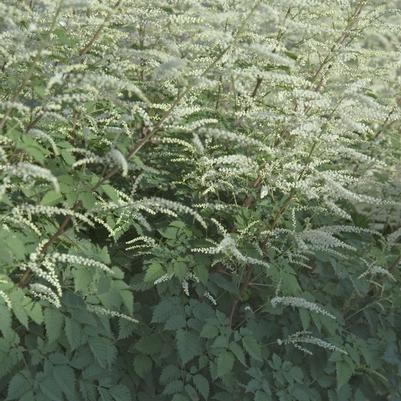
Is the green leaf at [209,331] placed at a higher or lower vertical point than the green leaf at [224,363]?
higher

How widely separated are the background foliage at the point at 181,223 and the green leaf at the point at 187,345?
10mm

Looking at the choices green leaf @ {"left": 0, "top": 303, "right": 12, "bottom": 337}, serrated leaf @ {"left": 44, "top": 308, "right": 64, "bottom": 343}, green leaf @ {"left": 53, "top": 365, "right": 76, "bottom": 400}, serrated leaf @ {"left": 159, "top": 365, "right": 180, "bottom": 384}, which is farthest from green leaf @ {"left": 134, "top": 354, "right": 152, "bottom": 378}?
green leaf @ {"left": 0, "top": 303, "right": 12, "bottom": 337}

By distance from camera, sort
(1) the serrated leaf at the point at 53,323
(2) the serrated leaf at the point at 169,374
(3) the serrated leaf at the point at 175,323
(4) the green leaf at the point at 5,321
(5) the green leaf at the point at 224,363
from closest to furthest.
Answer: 1. (4) the green leaf at the point at 5,321
2. (1) the serrated leaf at the point at 53,323
3. (5) the green leaf at the point at 224,363
4. (3) the serrated leaf at the point at 175,323
5. (2) the serrated leaf at the point at 169,374

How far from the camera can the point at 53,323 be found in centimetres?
384

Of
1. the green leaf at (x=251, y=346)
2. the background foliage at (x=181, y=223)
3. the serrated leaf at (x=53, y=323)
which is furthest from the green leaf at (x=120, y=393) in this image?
Result: the green leaf at (x=251, y=346)

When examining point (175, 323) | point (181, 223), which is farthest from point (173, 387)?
point (181, 223)

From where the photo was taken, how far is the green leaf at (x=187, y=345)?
417 cm

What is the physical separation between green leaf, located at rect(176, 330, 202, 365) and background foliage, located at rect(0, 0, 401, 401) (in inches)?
0.4

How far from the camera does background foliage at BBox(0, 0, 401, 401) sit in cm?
384

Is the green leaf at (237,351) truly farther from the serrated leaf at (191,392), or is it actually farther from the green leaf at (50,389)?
the green leaf at (50,389)

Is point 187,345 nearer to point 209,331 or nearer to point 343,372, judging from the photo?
point 209,331

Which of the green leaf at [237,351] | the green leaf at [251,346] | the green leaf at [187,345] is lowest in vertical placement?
the green leaf at [187,345]

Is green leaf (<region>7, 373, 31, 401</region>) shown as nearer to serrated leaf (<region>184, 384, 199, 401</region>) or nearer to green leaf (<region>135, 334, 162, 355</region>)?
green leaf (<region>135, 334, 162, 355</region>)

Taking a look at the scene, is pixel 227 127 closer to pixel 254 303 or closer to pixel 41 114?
pixel 254 303
